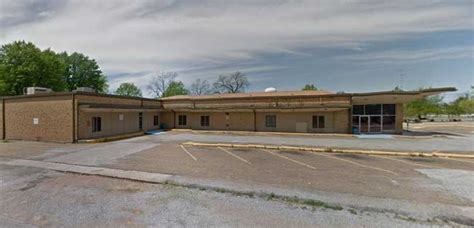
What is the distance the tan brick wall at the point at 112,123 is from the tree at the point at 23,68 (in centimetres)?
2248

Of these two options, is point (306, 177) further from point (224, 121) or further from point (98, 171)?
point (224, 121)

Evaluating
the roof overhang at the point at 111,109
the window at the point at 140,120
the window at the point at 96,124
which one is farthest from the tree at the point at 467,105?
the window at the point at 96,124

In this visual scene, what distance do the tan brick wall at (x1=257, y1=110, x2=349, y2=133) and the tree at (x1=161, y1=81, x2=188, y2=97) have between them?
4282 centimetres

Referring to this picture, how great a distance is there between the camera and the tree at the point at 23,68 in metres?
35.7

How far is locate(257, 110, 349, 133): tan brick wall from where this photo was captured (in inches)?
968

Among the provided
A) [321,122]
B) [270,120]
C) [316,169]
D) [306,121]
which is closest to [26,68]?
[270,120]

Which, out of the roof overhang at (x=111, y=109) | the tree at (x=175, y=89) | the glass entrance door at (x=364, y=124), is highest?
the tree at (x=175, y=89)

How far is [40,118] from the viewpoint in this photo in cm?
1923

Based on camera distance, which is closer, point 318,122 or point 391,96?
point 391,96

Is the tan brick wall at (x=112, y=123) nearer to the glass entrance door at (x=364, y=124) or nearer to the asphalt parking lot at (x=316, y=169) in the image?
the asphalt parking lot at (x=316, y=169)

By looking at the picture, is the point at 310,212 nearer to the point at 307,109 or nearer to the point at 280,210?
the point at 280,210

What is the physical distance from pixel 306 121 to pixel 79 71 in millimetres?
45722

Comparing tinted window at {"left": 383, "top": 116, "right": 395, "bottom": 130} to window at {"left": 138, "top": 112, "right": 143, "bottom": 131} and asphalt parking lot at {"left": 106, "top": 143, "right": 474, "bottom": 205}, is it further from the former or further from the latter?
window at {"left": 138, "top": 112, "right": 143, "bottom": 131}

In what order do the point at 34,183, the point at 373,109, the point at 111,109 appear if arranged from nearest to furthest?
the point at 34,183 → the point at 111,109 → the point at 373,109
